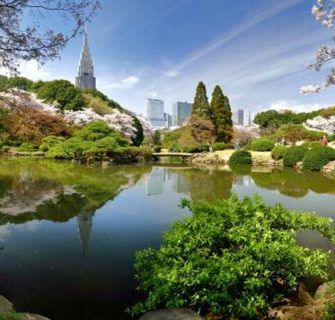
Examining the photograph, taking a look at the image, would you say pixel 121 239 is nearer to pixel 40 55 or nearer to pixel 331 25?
pixel 40 55

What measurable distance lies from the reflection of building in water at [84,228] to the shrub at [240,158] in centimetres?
2248

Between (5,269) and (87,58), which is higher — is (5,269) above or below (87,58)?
below

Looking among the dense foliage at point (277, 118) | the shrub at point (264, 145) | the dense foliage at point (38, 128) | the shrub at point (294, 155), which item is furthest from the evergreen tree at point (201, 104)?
the dense foliage at point (277, 118)

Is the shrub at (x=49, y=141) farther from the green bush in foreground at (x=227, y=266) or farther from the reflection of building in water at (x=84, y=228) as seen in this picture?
the green bush in foreground at (x=227, y=266)

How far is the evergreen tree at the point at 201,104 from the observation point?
4259 cm

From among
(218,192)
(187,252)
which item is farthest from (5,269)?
(218,192)

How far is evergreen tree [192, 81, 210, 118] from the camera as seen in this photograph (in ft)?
140

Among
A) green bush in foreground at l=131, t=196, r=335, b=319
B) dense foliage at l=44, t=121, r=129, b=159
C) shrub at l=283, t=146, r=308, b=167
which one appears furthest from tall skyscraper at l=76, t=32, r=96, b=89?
green bush in foreground at l=131, t=196, r=335, b=319

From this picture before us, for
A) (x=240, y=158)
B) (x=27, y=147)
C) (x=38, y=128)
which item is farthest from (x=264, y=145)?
(x=27, y=147)

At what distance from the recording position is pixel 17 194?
12148 mm

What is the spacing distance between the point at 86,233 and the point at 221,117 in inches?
1449

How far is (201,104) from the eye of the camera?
140 feet

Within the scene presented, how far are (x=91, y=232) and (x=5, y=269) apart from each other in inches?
91.8

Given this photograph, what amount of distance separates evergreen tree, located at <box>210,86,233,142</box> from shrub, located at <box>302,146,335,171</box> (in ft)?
58.8
